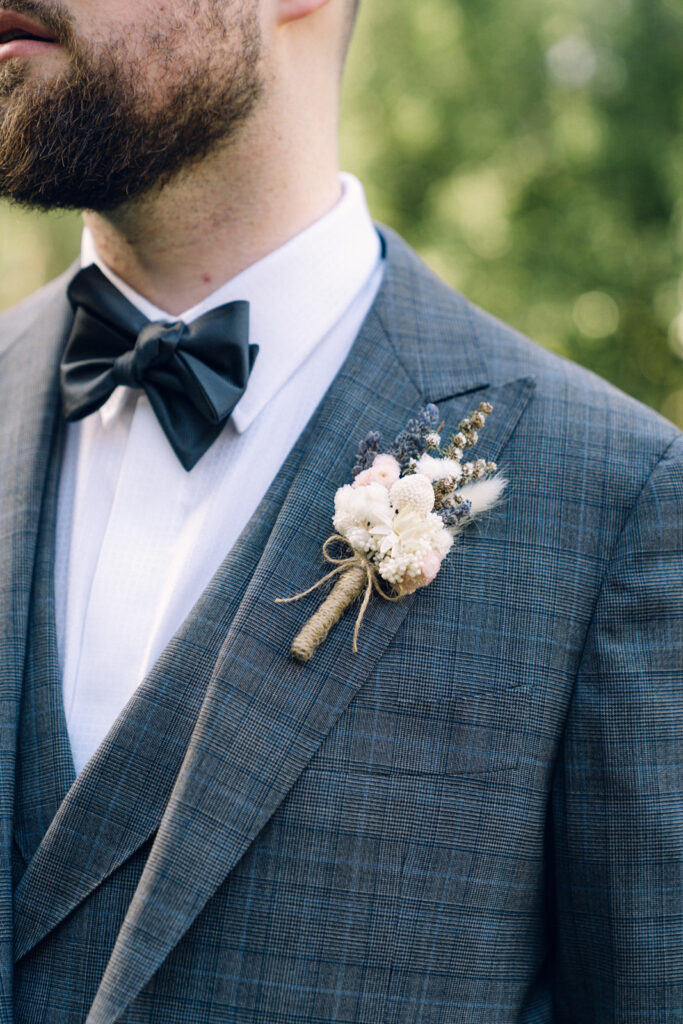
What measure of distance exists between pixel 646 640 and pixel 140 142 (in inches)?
47.5

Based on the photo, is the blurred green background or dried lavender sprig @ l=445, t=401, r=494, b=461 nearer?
dried lavender sprig @ l=445, t=401, r=494, b=461

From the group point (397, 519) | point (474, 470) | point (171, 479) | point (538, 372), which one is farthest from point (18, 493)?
point (538, 372)

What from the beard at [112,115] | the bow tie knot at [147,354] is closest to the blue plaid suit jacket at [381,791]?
the bow tie knot at [147,354]

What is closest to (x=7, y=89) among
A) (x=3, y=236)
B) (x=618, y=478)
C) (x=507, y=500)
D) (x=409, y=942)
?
(x=507, y=500)

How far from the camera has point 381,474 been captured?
153 cm

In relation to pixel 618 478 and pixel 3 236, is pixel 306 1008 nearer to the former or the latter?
pixel 618 478

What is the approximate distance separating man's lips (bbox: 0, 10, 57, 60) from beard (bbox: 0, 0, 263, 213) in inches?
0.5

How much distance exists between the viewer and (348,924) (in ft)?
4.68

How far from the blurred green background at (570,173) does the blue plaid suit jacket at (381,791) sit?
7.30 meters

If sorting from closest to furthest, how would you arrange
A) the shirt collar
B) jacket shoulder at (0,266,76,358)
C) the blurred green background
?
the shirt collar
jacket shoulder at (0,266,76,358)
the blurred green background

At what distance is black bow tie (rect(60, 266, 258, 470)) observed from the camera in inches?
67.7

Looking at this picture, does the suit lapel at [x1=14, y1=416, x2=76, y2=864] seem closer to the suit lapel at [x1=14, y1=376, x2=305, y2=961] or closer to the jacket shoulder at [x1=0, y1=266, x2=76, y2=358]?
the suit lapel at [x1=14, y1=376, x2=305, y2=961]

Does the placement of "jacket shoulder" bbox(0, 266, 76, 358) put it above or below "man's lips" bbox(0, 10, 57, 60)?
below

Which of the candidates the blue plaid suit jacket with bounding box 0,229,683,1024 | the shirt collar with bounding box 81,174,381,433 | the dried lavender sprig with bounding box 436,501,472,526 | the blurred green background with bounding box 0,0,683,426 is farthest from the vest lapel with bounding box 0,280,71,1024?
the blurred green background with bounding box 0,0,683,426
